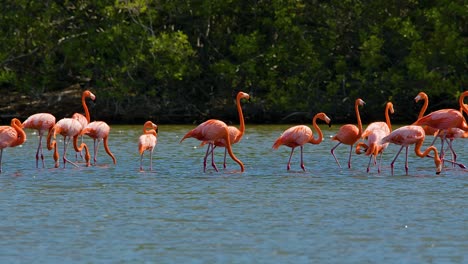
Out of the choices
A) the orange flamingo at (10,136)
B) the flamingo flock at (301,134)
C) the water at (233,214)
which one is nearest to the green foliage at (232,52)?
the flamingo flock at (301,134)

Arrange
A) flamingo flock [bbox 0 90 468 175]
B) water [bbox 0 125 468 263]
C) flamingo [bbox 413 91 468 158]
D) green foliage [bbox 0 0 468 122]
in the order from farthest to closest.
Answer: green foliage [bbox 0 0 468 122], flamingo [bbox 413 91 468 158], flamingo flock [bbox 0 90 468 175], water [bbox 0 125 468 263]

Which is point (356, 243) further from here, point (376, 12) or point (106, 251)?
point (376, 12)

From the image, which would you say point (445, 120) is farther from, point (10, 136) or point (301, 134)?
point (10, 136)

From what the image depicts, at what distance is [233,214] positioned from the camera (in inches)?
480

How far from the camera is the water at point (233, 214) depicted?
9.66 meters

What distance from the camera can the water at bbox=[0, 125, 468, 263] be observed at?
9.66 meters

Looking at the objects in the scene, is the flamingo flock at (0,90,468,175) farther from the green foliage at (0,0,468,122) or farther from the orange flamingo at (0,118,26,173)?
the green foliage at (0,0,468,122)

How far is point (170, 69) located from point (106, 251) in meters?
24.3

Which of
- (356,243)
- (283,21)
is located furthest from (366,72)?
(356,243)

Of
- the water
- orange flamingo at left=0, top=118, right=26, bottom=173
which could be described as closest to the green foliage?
the water

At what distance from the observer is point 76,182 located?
16.0m

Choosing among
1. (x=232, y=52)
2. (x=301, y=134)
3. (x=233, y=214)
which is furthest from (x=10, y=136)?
(x=232, y=52)

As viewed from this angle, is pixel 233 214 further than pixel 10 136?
No

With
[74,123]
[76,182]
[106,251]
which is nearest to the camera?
[106,251]
